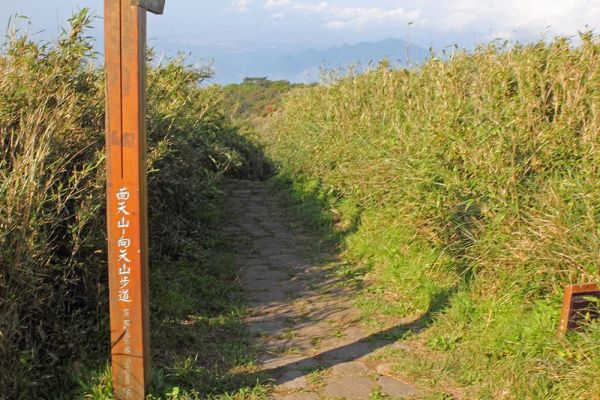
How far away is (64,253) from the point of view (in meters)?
3.97

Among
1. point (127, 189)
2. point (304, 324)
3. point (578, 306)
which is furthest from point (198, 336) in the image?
point (578, 306)

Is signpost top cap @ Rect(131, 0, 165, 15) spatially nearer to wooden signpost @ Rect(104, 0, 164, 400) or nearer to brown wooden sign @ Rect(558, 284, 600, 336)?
wooden signpost @ Rect(104, 0, 164, 400)

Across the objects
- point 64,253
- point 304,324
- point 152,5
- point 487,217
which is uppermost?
point 152,5

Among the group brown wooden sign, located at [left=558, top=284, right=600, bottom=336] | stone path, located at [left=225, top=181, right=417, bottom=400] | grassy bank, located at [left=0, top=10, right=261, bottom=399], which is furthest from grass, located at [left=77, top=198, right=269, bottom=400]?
brown wooden sign, located at [left=558, top=284, right=600, bottom=336]

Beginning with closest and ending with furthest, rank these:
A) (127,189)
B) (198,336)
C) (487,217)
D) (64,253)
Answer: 1. (127,189)
2. (64,253)
3. (198,336)
4. (487,217)

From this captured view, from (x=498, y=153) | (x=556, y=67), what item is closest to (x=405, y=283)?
(x=498, y=153)

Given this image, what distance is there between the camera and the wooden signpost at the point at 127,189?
3.11 meters

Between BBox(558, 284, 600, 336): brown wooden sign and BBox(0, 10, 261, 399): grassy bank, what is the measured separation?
6.80 feet

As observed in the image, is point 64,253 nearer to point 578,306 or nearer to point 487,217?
point 487,217

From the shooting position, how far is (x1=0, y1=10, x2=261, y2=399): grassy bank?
3.44m

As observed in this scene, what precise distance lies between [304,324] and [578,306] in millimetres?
2133

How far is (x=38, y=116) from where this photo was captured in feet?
13.1

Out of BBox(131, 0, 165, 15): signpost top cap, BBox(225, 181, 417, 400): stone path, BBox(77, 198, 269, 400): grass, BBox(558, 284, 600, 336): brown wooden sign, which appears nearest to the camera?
BBox(131, 0, 165, 15): signpost top cap

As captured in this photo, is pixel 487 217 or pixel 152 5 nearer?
pixel 152 5
